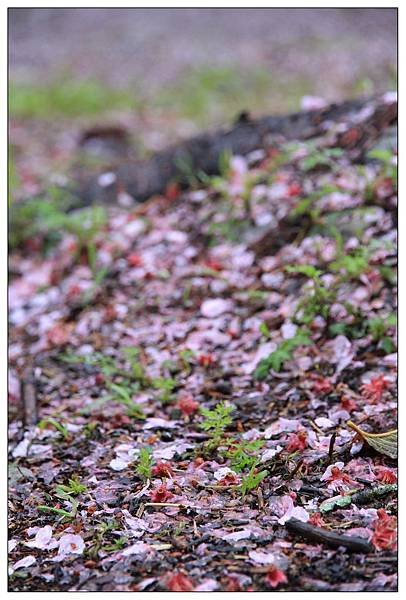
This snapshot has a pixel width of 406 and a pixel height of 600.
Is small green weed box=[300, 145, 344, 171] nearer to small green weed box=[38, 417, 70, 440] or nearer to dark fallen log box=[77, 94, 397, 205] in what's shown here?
dark fallen log box=[77, 94, 397, 205]

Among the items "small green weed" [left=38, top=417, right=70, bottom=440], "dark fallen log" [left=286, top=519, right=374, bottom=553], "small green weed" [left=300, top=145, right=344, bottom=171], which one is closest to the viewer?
"dark fallen log" [left=286, top=519, right=374, bottom=553]

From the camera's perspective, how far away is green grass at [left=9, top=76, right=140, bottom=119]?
31.4 ft

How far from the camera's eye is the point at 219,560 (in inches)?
84.7

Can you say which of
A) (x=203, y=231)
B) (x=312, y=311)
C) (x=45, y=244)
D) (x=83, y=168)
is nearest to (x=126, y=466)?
(x=312, y=311)

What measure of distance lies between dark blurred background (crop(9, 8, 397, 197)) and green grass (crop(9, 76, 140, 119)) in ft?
0.06

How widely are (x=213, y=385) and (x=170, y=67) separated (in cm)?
910

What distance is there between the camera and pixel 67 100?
32.1 feet

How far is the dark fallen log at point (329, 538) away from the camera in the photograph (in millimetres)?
2129

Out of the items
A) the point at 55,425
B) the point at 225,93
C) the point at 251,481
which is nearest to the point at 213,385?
the point at 55,425

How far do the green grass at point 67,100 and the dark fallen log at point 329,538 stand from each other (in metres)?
8.29

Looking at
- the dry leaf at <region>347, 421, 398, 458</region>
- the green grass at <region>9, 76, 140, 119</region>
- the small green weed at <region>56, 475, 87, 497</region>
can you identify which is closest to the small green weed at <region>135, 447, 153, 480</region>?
the small green weed at <region>56, 475, 87, 497</region>

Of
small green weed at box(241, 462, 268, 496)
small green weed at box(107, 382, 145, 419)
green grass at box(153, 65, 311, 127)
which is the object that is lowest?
green grass at box(153, 65, 311, 127)

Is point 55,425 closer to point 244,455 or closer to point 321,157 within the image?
point 244,455

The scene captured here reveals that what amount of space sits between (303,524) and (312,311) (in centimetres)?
162
